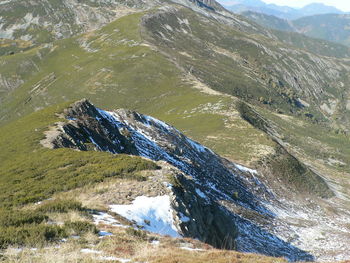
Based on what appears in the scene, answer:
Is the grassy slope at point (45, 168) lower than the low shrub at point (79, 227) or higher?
lower

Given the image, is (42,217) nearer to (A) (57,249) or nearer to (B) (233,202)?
(A) (57,249)

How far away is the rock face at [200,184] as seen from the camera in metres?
25.5

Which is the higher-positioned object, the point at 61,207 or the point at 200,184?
the point at 61,207

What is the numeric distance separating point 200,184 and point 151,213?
23536mm

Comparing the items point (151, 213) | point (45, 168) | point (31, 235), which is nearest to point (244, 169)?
point (45, 168)

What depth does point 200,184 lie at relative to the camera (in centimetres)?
4194

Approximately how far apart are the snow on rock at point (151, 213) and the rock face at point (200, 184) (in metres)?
0.78

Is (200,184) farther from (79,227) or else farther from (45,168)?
(79,227)

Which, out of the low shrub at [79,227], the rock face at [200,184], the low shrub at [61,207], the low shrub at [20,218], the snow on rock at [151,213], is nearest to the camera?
the low shrub at [79,227]

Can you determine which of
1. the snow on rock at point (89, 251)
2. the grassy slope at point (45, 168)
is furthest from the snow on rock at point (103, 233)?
the grassy slope at point (45, 168)

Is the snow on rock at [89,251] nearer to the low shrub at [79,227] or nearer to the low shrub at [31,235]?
the low shrub at [31,235]

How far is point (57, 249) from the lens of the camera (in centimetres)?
1133

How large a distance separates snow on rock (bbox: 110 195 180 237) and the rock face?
0.78 metres

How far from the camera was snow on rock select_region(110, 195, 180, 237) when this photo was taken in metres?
17.8
